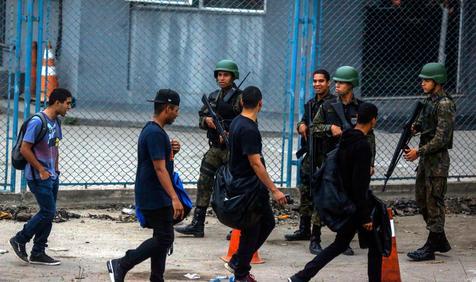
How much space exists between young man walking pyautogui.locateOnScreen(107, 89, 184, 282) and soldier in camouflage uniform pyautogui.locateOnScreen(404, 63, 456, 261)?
97.9 inches

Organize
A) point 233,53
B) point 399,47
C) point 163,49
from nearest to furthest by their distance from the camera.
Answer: point 399,47 → point 233,53 → point 163,49

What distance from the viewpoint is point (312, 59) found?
10812 mm

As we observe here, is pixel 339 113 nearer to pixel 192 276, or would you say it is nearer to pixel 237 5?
pixel 192 276

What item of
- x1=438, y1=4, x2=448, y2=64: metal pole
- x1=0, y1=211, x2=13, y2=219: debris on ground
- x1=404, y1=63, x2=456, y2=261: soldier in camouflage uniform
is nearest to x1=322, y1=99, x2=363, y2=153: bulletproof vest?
x1=404, y1=63, x2=456, y2=261: soldier in camouflage uniform

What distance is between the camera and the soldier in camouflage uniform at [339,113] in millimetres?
9172

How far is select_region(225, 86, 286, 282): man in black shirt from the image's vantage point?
777cm

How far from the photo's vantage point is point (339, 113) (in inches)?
361

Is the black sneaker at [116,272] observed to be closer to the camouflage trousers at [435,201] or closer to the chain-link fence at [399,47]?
the camouflage trousers at [435,201]

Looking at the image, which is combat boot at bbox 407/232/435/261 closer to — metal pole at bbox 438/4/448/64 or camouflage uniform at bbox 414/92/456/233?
camouflage uniform at bbox 414/92/456/233

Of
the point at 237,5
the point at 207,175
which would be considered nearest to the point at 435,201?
the point at 207,175

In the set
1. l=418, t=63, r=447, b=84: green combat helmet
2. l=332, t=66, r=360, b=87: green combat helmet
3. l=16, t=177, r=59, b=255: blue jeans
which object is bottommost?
l=16, t=177, r=59, b=255: blue jeans

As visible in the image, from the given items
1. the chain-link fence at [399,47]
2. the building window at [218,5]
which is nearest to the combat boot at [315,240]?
the chain-link fence at [399,47]

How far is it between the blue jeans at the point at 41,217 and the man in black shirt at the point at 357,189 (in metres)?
2.11

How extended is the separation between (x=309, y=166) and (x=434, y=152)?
118cm
